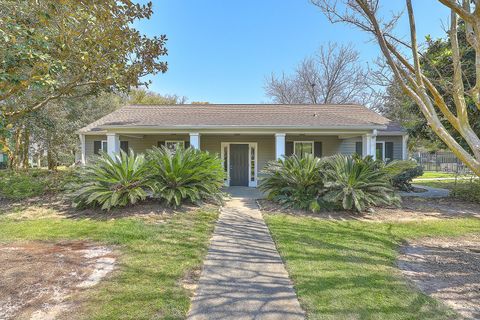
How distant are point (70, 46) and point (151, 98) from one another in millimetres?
28863

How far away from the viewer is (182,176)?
25.6 ft

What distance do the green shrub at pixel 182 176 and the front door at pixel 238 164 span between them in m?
5.69

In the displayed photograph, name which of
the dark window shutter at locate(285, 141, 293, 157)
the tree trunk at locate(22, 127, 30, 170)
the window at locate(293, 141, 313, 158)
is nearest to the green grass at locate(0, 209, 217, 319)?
the dark window shutter at locate(285, 141, 293, 157)


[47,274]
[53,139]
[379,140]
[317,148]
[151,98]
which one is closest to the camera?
[47,274]

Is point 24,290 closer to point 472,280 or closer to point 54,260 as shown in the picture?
point 54,260

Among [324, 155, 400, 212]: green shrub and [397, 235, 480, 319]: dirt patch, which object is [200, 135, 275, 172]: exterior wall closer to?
[324, 155, 400, 212]: green shrub

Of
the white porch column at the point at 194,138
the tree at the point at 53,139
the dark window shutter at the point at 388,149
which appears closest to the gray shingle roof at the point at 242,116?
the white porch column at the point at 194,138

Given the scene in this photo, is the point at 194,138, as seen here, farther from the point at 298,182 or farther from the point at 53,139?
the point at 53,139

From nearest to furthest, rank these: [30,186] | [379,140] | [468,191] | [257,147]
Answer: [468,191], [30,186], [257,147], [379,140]

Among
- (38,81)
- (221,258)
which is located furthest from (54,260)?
(38,81)

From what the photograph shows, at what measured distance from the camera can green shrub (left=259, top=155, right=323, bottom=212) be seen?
8203 millimetres

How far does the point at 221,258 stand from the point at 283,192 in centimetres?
472

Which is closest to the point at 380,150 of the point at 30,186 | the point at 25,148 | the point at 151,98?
the point at 30,186

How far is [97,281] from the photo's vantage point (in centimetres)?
352
